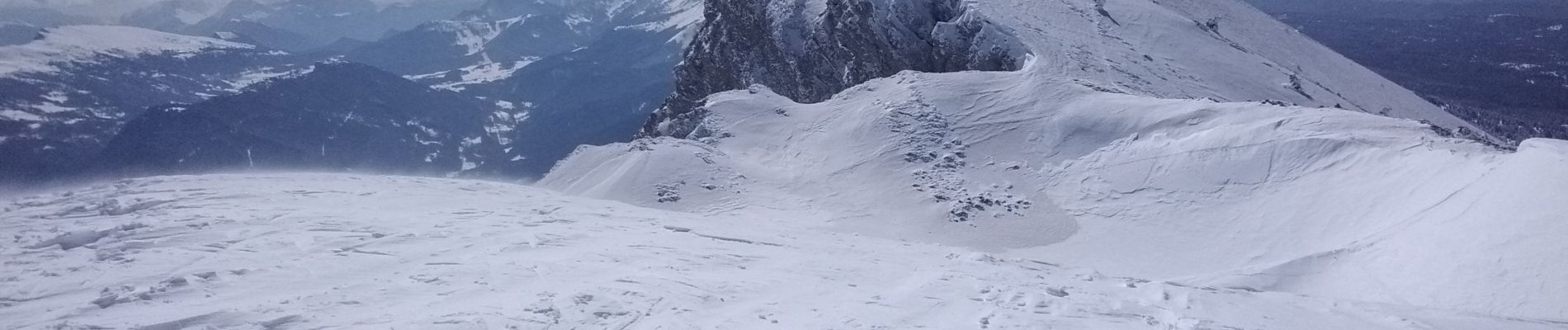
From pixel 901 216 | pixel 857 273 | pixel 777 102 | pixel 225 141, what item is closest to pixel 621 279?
pixel 857 273

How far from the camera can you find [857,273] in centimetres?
1119

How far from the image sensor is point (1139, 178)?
62.4 feet

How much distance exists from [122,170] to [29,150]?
9.18m

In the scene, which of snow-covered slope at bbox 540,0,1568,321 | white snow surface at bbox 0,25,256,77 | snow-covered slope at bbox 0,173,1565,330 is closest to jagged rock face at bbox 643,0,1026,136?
snow-covered slope at bbox 540,0,1568,321

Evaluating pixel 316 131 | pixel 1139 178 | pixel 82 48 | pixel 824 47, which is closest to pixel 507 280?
pixel 1139 178

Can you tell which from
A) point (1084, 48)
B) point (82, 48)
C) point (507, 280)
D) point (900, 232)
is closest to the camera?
point (507, 280)

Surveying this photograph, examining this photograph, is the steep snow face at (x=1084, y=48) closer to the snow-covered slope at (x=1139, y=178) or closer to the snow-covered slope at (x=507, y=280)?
the snow-covered slope at (x=1139, y=178)

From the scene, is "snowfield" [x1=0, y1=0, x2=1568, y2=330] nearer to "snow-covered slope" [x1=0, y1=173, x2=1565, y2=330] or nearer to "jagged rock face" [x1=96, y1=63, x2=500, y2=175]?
"snow-covered slope" [x1=0, y1=173, x2=1565, y2=330]

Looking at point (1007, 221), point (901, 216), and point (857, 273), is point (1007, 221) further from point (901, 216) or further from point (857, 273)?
point (857, 273)

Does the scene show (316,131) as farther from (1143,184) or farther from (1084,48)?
(1143,184)

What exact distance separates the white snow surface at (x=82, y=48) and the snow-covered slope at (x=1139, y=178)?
14222cm

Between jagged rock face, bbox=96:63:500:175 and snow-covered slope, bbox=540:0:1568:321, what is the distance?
114140 millimetres

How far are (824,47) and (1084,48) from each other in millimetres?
16081

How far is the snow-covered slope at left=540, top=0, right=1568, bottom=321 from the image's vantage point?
1153cm
